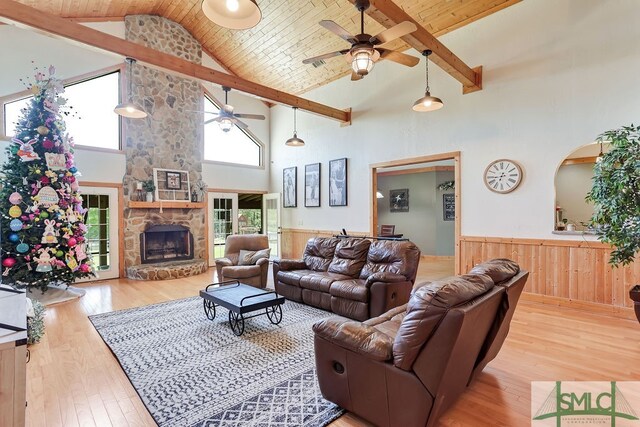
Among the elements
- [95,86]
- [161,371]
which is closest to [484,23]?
[161,371]

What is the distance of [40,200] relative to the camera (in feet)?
14.7

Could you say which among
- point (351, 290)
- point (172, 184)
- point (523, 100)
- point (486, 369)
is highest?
point (523, 100)

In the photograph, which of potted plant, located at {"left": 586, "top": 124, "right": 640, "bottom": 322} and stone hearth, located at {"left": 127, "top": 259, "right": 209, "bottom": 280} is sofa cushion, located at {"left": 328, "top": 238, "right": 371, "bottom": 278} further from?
stone hearth, located at {"left": 127, "top": 259, "right": 209, "bottom": 280}

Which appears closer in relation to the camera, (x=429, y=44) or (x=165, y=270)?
(x=429, y=44)

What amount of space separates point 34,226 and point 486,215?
6.80m

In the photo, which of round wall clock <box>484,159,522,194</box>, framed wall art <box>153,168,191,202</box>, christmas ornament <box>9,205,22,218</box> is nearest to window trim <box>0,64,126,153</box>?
framed wall art <box>153,168,191,202</box>

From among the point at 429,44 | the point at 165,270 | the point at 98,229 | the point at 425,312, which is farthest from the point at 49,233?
the point at 429,44

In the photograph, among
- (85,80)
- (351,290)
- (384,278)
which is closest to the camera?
(384,278)

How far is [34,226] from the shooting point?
4.47m

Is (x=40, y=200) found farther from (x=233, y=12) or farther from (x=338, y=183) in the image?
(x=338, y=183)

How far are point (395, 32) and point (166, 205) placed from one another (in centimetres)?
595

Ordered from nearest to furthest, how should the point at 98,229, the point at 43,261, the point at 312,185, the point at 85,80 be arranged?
the point at 43,261, the point at 85,80, the point at 98,229, the point at 312,185

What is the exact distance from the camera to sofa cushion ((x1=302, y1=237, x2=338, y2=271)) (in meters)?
4.85

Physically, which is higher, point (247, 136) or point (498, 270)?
point (247, 136)
